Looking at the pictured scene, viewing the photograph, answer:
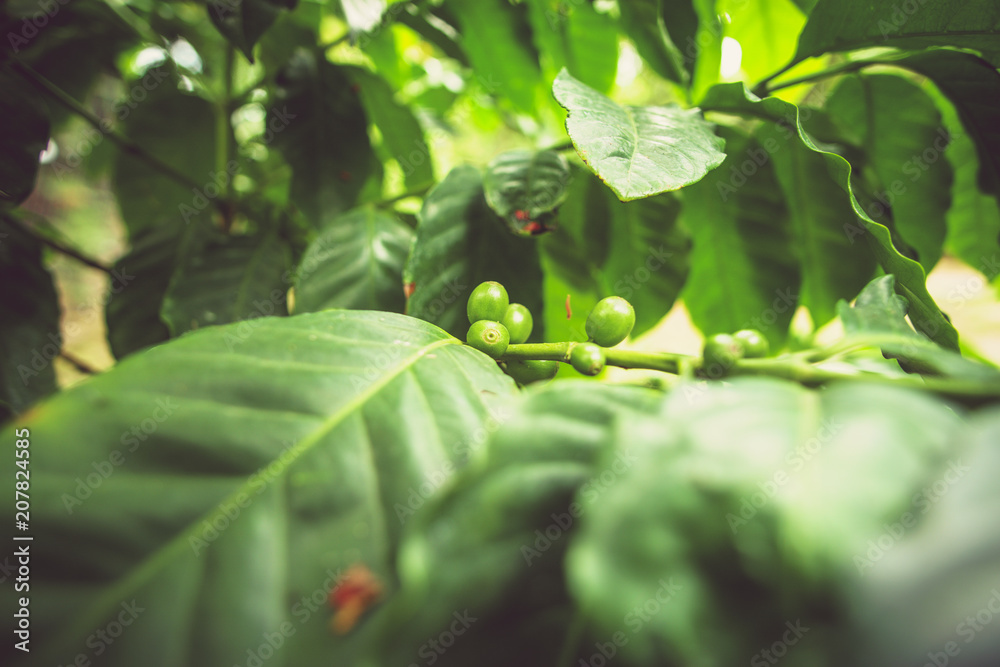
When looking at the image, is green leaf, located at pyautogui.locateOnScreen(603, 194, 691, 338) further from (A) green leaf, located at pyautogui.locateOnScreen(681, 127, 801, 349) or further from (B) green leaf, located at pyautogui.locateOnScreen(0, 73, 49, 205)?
(B) green leaf, located at pyautogui.locateOnScreen(0, 73, 49, 205)

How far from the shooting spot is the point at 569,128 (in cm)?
47

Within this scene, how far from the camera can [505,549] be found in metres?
0.27

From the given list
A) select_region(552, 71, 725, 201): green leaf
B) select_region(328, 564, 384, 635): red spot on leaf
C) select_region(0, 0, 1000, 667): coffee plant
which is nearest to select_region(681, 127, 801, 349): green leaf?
select_region(0, 0, 1000, 667): coffee plant

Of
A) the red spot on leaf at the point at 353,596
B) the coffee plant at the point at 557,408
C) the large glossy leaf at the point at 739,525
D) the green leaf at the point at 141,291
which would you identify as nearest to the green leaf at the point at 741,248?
the coffee plant at the point at 557,408

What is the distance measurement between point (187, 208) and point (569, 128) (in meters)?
0.81

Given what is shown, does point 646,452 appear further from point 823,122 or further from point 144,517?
point 823,122

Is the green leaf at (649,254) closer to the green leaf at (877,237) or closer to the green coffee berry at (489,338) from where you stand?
the green leaf at (877,237)

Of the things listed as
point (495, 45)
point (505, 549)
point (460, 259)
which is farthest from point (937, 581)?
point (495, 45)

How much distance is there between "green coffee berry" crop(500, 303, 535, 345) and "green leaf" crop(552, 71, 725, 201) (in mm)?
154

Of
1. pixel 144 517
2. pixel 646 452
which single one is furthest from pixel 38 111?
pixel 646 452

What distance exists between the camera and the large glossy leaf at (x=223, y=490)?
0.26 metres

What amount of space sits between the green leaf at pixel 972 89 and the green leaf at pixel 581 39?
0.49m

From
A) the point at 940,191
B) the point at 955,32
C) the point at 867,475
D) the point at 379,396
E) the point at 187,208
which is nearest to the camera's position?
the point at 867,475

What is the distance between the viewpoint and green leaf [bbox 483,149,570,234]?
580 mm
